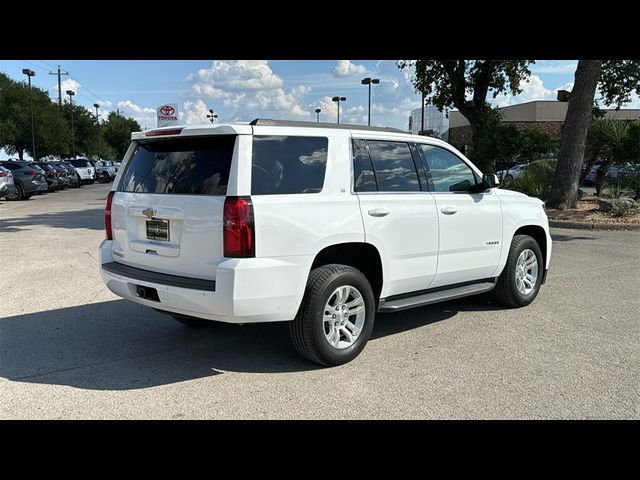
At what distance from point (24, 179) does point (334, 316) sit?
23356mm

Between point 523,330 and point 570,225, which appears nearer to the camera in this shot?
point 523,330

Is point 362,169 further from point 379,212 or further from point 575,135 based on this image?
point 575,135

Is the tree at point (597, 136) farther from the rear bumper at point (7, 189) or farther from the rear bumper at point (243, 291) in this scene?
the rear bumper at point (7, 189)

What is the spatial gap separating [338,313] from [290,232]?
0.88 meters

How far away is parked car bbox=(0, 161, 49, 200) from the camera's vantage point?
77.9ft

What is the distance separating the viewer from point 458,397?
407cm

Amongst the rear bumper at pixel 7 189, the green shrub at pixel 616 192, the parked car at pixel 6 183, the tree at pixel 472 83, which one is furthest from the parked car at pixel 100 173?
the green shrub at pixel 616 192

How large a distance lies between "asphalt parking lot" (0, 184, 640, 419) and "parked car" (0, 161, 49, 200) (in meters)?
18.6

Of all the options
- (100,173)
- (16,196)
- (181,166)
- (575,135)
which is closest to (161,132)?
(181,166)

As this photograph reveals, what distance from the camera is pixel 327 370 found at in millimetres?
4629

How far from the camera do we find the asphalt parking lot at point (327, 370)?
155 inches

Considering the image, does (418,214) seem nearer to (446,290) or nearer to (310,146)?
(446,290)

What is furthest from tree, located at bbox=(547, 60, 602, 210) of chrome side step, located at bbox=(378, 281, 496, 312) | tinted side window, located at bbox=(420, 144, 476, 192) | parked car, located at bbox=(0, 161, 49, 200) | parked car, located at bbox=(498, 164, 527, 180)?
parked car, located at bbox=(0, 161, 49, 200)
